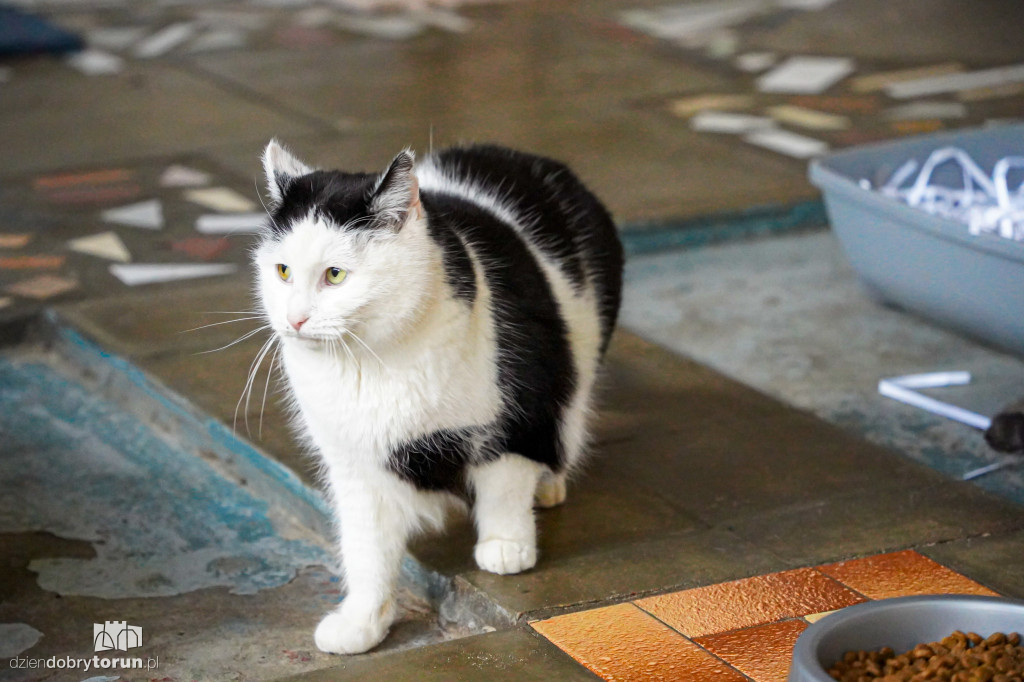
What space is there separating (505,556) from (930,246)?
148 centimetres

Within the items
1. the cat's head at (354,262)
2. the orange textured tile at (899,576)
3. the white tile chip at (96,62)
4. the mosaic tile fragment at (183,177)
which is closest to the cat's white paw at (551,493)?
the orange textured tile at (899,576)

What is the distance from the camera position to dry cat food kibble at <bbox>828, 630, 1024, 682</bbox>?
1.62 meters

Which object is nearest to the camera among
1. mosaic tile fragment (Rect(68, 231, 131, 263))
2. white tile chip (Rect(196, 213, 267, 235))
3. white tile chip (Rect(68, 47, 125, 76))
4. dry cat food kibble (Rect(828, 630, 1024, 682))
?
dry cat food kibble (Rect(828, 630, 1024, 682))

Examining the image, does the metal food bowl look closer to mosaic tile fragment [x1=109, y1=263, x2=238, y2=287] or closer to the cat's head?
the cat's head

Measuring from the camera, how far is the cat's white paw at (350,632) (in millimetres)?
2068

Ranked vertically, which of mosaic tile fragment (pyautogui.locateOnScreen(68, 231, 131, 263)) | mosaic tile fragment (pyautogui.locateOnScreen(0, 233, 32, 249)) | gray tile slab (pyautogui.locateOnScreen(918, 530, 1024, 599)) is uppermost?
mosaic tile fragment (pyautogui.locateOnScreen(0, 233, 32, 249))

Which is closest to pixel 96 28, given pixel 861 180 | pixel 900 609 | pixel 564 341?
pixel 861 180

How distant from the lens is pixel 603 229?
8.29ft

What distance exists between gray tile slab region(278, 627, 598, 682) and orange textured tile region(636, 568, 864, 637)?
0.21 meters

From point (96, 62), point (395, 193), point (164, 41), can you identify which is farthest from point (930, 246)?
point (164, 41)

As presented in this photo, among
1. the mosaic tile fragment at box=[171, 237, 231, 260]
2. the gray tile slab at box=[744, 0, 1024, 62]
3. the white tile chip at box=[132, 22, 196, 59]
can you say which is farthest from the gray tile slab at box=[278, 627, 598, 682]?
the white tile chip at box=[132, 22, 196, 59]

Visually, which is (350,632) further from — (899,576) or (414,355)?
(899,576)

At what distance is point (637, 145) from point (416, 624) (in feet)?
10.1

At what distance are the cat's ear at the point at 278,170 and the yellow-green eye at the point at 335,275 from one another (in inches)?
6.6
